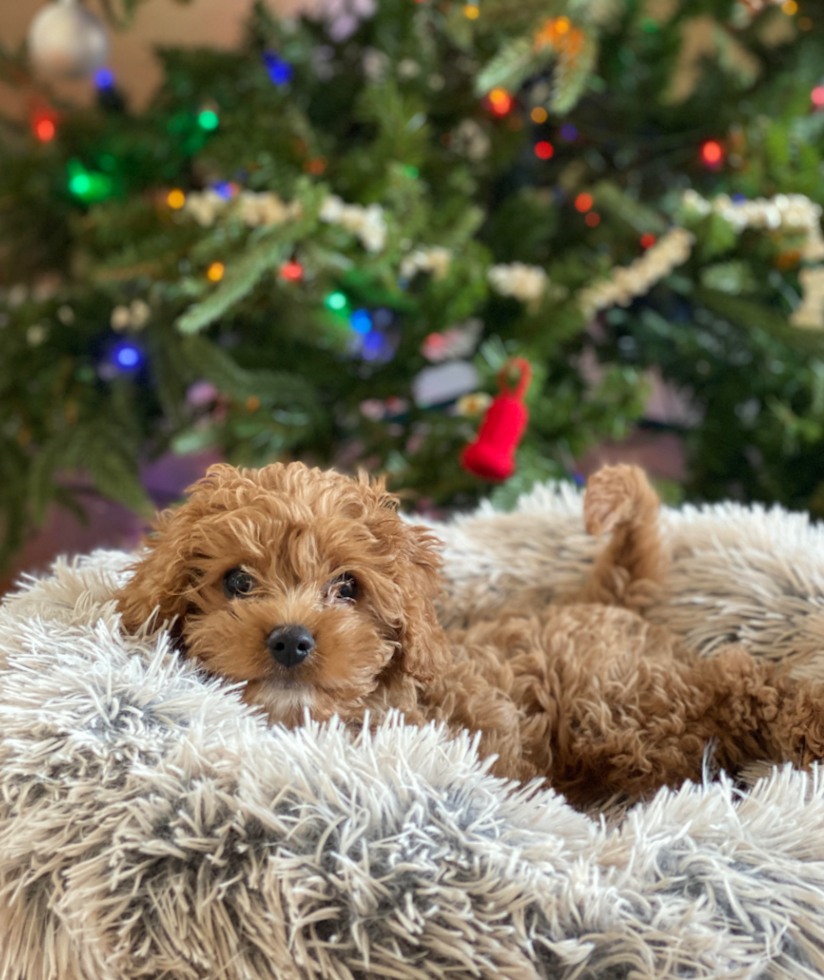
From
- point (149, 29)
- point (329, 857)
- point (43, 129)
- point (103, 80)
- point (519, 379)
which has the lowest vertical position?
point (329, 857)

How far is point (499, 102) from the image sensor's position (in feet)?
6.42

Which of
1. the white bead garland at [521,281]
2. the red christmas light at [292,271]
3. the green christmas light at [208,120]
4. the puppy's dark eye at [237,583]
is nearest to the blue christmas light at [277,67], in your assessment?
the green christmas light at [208,120]

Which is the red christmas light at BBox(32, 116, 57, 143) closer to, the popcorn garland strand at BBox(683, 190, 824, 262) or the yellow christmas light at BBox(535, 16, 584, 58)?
the yellow christmas light at BBox(535, 16, 584, 58)

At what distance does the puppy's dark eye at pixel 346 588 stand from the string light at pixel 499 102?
1413 millimetres

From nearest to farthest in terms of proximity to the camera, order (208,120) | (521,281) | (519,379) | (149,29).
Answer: (519,379)
(521,281)
(208,120)
(149,29)

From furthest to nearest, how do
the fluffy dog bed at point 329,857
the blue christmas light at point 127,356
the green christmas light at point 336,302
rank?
1. the blue christmas light at point 127,356
2. the green christmas light at point 336,302
3. the fluffy dog bed at point 329,857

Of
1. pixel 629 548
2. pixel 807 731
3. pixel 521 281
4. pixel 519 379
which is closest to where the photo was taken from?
pixel 807 731

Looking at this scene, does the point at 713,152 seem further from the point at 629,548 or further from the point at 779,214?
the point at 629,548

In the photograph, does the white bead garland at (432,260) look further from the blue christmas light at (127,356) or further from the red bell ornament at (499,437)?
the blue christmas light at (127,356)

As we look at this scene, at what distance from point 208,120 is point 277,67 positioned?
199 millimetres

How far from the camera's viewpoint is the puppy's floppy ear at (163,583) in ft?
2.89

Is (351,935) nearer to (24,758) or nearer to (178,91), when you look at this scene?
(24,758)

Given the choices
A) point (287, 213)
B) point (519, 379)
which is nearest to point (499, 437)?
point (519, 379)

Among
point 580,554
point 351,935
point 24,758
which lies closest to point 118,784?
point 24,758
